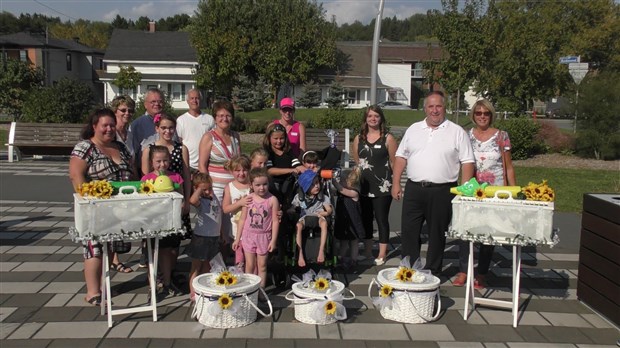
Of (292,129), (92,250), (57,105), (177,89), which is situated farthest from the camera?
(177,89)

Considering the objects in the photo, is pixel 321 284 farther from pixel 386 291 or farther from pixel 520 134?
pixel 520 134

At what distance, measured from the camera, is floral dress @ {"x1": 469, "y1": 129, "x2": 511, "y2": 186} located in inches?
210

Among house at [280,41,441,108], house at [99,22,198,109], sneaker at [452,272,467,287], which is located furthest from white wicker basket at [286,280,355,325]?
house at [99,22,198,109]

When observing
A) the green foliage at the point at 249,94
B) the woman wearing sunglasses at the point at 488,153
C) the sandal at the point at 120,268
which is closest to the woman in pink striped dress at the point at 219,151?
the sandal at the point at 120,268

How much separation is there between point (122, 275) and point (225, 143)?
1718 mm

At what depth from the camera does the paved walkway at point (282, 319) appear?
4.15m

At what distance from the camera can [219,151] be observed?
539 cm

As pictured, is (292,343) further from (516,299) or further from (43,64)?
(43,64)

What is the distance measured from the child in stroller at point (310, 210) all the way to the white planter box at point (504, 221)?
1.32 m

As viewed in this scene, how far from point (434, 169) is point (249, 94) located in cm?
3582

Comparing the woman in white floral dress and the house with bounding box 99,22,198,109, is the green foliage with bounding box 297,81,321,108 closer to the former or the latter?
the house with bounding box 99,22,198,109

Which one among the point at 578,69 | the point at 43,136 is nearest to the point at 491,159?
the point at 43,136

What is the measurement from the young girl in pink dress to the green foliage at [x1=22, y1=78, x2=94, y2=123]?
15076 mm

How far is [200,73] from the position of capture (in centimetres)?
4175
